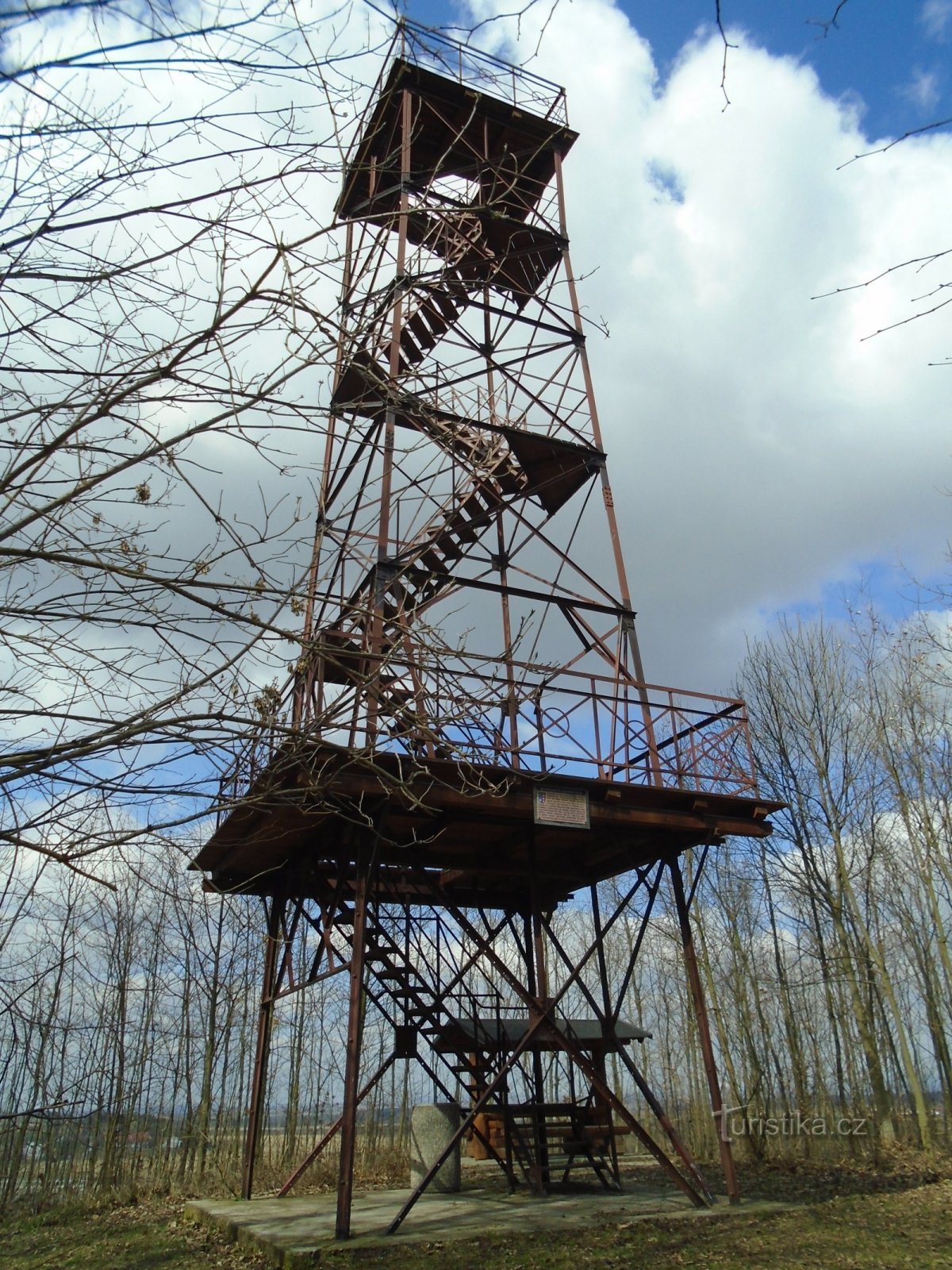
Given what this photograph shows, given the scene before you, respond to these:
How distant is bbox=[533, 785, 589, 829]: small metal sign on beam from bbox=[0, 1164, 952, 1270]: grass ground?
12.2 feet

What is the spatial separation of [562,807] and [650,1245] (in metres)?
3.96

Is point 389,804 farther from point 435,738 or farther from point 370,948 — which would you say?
point 435,738

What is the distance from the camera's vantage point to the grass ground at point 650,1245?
7.55 m

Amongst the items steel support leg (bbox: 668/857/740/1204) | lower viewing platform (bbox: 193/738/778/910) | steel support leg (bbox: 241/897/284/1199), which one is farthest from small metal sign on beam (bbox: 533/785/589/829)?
steel support leg (bbox: 241/897/284/1199)

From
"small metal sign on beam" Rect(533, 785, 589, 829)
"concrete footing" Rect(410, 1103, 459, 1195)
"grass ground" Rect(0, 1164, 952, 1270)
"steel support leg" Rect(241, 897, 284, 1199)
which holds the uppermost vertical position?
"small metal sign on beam" Rect(533, 785, 589, 829)

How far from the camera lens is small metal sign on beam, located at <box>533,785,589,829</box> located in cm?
962

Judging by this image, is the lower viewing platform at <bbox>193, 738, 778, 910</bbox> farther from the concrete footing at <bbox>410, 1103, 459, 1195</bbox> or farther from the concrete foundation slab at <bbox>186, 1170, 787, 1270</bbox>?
the concrete foundation slab at <bbox>186, 1170, 787, 1270</bbox>

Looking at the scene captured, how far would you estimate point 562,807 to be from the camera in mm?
9758

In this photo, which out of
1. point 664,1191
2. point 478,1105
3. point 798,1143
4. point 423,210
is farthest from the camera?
point 798,1143

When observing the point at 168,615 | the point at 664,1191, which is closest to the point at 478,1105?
the point at 664,1191

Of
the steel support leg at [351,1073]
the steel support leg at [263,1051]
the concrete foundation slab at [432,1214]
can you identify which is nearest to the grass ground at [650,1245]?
the concrete foundation slab at [432,1214]

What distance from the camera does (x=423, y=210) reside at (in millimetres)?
4355

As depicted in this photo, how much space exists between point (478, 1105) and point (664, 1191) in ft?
13.0

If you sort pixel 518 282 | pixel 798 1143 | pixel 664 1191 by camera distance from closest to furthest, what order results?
pixel 664 1191, pixel 518 282, pixel 798 1143
